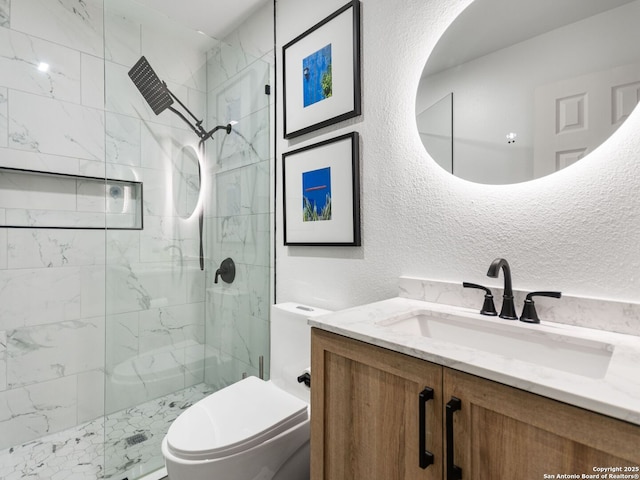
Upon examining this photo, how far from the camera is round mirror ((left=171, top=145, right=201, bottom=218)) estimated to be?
1.70 m

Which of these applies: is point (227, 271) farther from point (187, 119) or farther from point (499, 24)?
point (499, 24)

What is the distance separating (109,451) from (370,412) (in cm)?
→ 146

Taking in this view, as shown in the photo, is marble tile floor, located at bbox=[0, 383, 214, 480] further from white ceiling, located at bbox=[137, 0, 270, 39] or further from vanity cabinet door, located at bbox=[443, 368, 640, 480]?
white ceiling, located at bbox=[137, 0, 270, 39]

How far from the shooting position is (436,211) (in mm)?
1177

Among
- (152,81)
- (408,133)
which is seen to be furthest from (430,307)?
(152,81)

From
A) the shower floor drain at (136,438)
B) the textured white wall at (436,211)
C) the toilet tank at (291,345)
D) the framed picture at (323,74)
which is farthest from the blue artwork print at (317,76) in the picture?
the shower floor drain at (136,438)

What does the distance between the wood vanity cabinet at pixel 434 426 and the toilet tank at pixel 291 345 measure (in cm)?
50

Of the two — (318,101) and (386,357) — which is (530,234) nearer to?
(386,357)

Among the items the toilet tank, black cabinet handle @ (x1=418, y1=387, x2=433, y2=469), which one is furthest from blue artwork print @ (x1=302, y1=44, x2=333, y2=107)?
black cabinet handle @ (x1=418, y1=387, x2=433, y2=469)

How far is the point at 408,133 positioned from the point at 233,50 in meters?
1.29

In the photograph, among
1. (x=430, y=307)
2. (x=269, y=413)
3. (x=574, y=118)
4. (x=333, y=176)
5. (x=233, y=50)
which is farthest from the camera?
(x=233, y=50)

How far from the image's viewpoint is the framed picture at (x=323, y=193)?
4.69 feet

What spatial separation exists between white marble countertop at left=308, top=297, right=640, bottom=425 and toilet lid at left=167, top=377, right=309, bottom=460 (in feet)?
1.73

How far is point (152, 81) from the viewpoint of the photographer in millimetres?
1646
